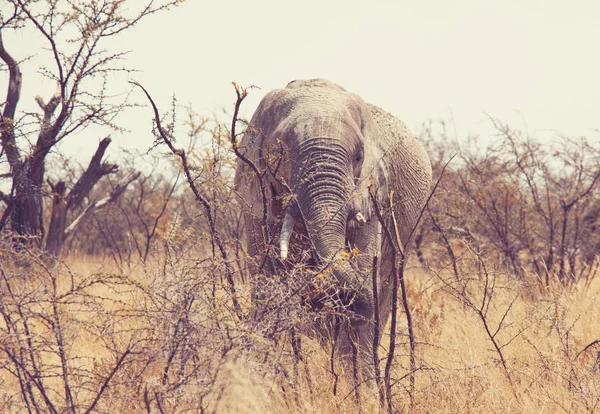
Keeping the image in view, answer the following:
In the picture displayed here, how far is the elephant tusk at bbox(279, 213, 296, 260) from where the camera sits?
4.77m

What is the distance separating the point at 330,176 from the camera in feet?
16.7

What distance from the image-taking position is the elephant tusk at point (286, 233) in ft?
15.6

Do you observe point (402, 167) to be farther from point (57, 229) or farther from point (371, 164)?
point (57, 229)

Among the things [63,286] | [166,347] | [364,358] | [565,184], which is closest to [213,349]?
[166,347]

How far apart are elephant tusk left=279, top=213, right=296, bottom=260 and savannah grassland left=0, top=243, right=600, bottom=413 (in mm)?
437

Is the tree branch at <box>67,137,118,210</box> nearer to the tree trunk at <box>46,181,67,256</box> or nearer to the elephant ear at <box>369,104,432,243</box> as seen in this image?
the tree trunk at <box>46,181,67,256</box>

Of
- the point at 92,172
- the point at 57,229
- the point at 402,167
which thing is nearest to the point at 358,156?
the point at 402,167

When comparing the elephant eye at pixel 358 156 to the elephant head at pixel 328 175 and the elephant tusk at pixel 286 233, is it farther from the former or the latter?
the elephant tusk at pixel 286 233

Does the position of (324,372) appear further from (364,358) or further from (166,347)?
(166,347)

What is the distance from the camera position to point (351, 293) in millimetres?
4891

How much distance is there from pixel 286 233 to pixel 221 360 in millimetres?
1952

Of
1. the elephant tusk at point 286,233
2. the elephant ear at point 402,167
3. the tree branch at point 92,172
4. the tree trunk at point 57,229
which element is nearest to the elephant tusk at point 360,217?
the elephant tusk at point 286,233

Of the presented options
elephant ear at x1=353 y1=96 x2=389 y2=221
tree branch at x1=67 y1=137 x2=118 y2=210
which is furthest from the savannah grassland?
tree branch at x1=67 y1=137 x2=118 y2=210

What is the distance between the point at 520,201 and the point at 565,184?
49.8 inches
